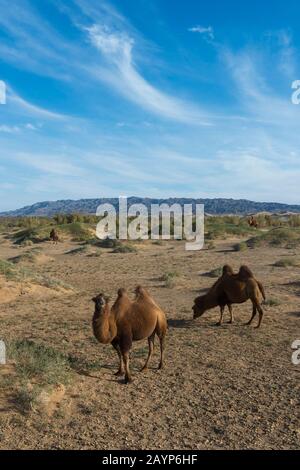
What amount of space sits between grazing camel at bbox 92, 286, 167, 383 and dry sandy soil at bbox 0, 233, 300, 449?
0.65 metres

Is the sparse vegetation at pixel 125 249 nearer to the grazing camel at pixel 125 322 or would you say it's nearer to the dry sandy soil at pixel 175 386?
the dry sandy soil at pixel 175 386

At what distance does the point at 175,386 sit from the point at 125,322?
1.34 m

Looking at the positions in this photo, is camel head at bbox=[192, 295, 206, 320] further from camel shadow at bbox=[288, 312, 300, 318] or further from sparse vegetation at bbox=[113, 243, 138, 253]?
sparse vegetation at bbox=[113, 243, 138, 253]

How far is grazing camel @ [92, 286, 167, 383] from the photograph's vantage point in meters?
7.01

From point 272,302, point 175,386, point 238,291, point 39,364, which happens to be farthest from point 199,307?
point 39,364

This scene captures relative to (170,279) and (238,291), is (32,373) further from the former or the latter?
(170,279)

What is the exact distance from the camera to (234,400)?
23.2 ft

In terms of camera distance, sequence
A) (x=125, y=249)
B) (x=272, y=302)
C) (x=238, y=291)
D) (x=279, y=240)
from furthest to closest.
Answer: (x=279, y=240)
(x=125, y=249)
(x=272, y=302)
(x=238, y=291)

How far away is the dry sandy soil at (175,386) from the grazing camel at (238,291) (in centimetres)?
59

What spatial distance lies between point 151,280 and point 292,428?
1318 centimetres

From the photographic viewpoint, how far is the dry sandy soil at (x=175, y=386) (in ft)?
19.3

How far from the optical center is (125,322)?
24.6ft

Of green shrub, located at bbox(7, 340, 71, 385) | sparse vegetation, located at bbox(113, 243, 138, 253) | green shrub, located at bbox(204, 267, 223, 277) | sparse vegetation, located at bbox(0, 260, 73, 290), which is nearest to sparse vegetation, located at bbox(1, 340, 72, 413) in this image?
green shrub, located at bbox(7, 340, 71, 385)

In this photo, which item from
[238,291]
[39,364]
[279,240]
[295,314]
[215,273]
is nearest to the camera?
[39,364]
